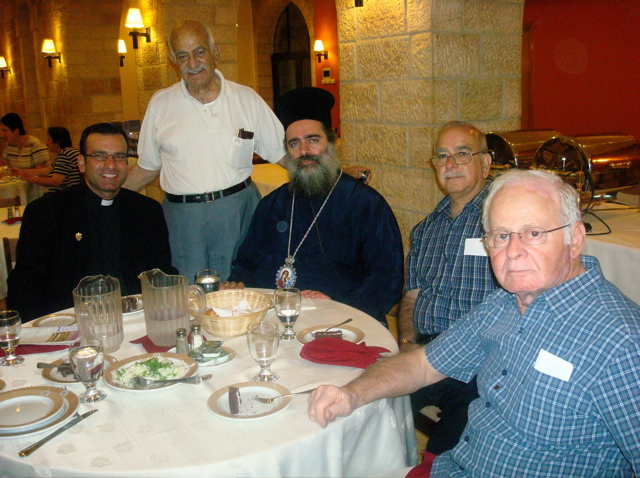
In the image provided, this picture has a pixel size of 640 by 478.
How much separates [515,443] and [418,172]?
8.16ft

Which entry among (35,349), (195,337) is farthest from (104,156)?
(195,337)

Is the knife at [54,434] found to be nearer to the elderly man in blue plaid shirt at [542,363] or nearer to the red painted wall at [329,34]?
the elderly man in blue plaid shirt at [542,363]

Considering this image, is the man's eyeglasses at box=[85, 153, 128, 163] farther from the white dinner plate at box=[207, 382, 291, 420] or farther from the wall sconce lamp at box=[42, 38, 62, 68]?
the wall sconce lamp at box=[42, 38, 62, 68]

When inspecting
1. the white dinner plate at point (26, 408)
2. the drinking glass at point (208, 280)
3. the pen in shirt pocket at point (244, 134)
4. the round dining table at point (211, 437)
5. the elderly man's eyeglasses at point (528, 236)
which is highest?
the pen in shirt pocket at point (244, 134)

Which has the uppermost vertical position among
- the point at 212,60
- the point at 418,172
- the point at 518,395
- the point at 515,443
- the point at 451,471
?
the point at 212,60

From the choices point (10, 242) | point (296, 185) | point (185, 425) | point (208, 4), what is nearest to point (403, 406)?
point (185, 425)

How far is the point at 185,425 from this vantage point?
1.44 metres

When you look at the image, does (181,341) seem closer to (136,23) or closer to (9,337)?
(9,337)

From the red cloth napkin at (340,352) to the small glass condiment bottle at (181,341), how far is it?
0.37 meters

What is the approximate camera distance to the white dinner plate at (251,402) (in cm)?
146

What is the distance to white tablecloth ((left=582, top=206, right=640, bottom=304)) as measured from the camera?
2.77 metres

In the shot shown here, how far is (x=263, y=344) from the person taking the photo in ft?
5.40

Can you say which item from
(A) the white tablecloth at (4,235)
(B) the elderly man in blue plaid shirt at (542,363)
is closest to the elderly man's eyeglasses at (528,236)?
(B) the elderly man in blue plaid shirt at (542,363)

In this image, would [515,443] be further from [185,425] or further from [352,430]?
[185,425]
